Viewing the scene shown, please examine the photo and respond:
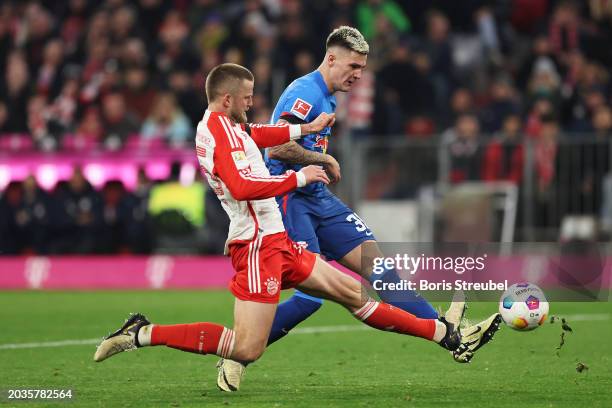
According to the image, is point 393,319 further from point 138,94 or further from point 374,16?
point 138,94

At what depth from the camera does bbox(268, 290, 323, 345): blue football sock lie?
29.5 ft

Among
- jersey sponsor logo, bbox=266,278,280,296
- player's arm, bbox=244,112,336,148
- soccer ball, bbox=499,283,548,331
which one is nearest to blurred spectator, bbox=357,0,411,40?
soccer ball, bbox=499,283,548,331

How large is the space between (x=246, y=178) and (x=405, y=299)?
1757 mm

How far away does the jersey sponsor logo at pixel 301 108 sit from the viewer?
29.3ft

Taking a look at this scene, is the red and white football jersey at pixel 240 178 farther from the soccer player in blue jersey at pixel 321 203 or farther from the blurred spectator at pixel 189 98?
the blurred spectator at pixel 189 98

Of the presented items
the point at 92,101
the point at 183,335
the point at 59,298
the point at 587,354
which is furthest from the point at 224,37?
the point at 183,335

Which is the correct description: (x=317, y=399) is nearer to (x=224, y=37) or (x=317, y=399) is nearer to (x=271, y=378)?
(x=271, y=378)

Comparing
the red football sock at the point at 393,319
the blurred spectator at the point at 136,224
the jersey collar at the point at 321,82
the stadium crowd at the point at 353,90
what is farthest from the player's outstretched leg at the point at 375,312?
the blurred spectator at the point at 136,224

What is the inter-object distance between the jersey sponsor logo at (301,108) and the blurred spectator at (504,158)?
9590 millimetres

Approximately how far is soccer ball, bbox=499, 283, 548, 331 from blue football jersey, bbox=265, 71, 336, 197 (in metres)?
1.50

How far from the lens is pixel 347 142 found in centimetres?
1898

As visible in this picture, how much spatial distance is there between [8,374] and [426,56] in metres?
12.0

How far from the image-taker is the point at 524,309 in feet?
28.3

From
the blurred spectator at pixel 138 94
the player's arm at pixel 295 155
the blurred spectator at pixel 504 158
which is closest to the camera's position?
the player's arm at pixel 295 155
